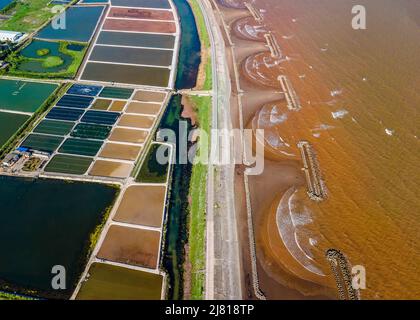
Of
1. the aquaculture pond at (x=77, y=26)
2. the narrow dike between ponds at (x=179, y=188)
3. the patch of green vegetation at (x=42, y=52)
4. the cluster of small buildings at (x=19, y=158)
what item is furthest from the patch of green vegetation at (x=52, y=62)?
the cluster of small buildings at (x=19, y=158)

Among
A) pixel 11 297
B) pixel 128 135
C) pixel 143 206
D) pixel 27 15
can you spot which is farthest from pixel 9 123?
pixel 27 15

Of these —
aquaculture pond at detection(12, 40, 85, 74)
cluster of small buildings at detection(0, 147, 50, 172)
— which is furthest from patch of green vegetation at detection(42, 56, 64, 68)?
cluster of small buildings at detection(0, 147, 50, 172)

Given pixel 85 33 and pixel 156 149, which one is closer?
pixel 156 149

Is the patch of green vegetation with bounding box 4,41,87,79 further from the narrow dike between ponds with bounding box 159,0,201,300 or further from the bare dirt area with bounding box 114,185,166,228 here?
the bare dirt area with bounding box 114,185,166,228

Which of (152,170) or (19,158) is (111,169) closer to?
(152,170)

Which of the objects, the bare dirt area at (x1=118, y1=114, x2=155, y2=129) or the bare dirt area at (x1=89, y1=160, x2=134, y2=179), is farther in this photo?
the bare dirt area at (x1=118, y1=114, x2=155, y2=129)

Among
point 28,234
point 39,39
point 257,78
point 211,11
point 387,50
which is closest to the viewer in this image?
point 28,234
